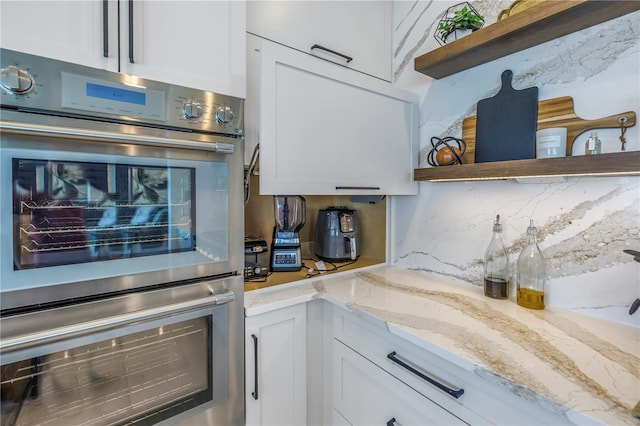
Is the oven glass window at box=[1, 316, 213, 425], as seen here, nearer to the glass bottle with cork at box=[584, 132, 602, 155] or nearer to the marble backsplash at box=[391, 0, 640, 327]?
the marble backsplash at box=[391, 0, 640, 327]

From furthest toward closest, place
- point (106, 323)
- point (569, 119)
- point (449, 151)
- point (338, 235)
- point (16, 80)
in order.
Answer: point (338, 235) < point (449, 151) < point (569, 119) < point (106, 323) < point (16, 80)

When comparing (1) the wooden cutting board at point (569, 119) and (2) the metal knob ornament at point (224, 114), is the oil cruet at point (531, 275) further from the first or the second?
(2) the metal knob ornament at point (224, 114)

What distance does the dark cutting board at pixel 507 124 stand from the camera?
1.11m

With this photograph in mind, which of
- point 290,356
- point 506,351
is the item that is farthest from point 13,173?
point 506,351

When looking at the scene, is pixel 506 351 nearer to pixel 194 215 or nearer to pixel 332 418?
pixel 332 418

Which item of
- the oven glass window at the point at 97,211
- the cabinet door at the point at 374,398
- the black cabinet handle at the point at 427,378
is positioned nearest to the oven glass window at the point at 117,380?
the oven glass window at the point at 97,211

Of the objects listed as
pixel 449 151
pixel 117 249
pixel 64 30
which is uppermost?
pixel 64 30

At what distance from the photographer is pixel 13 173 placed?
2.35ft

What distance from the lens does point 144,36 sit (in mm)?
881

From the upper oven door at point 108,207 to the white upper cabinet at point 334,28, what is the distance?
545 millimetres

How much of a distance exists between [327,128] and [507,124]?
2.26ft

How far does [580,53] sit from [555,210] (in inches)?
20.7

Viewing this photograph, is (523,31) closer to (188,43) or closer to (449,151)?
(449,151)

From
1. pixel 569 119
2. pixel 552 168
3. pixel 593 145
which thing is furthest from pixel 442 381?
pixel 569 119
